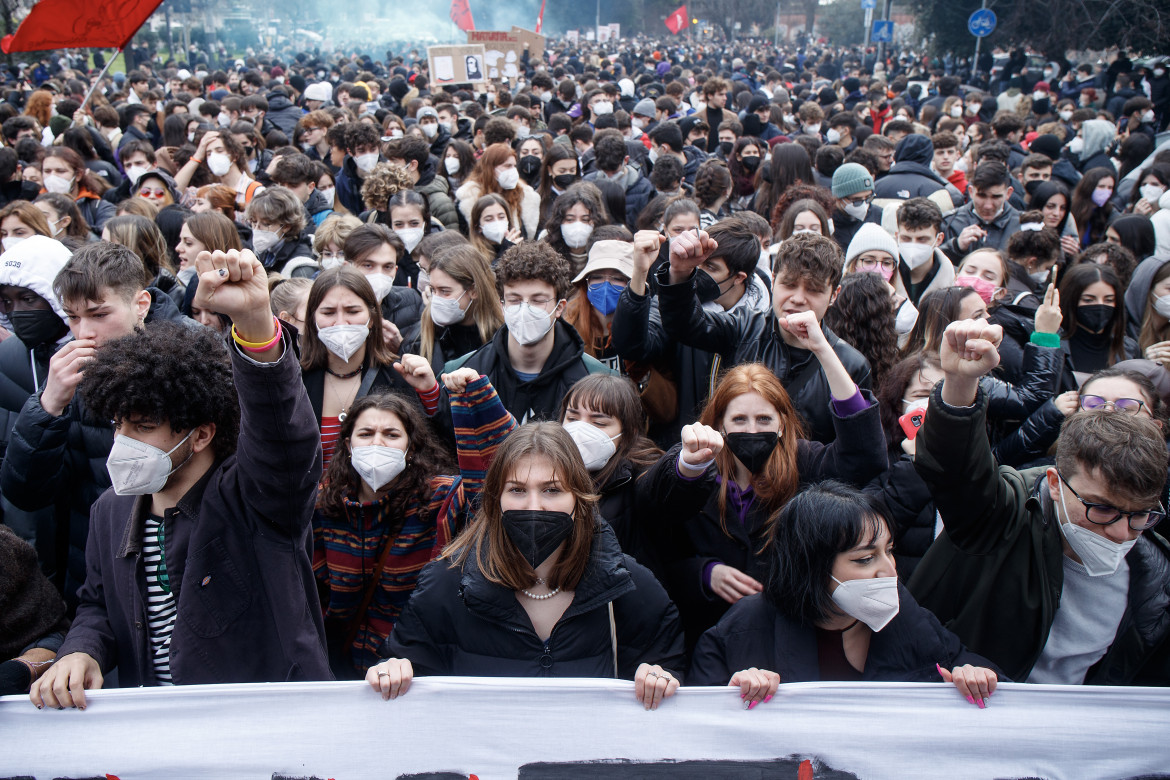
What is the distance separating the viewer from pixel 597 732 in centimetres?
234

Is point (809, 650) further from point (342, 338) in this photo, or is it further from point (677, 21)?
point (677, 21)

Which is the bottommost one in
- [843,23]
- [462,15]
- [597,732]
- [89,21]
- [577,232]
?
[597,732]

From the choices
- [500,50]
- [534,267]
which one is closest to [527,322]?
[534,267]

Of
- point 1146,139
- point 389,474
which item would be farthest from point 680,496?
point 1146,139

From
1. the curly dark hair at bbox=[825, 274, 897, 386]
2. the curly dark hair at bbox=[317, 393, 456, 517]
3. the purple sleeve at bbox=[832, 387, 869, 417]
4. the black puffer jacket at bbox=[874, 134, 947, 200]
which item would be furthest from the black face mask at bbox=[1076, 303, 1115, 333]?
the curly dark hair at bbox=[317, 393, 456, 517]

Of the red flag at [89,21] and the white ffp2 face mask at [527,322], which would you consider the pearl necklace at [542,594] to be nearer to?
the white ffp2 face mask at [527,322]

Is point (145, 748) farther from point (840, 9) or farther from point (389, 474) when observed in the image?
point (840, 9)

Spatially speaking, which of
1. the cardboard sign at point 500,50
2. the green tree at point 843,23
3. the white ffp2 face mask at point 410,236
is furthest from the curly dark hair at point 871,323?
the green tree at point 843,23

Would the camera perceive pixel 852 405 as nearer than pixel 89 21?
Yes

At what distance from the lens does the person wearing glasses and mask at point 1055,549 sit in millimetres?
2457

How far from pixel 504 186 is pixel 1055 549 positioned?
5.41m

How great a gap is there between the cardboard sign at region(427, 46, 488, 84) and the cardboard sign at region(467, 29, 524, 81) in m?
2.70

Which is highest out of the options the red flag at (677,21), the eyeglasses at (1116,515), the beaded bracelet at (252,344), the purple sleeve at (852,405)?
the red flag at (677,21)

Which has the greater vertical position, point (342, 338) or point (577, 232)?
point (577, 232)
